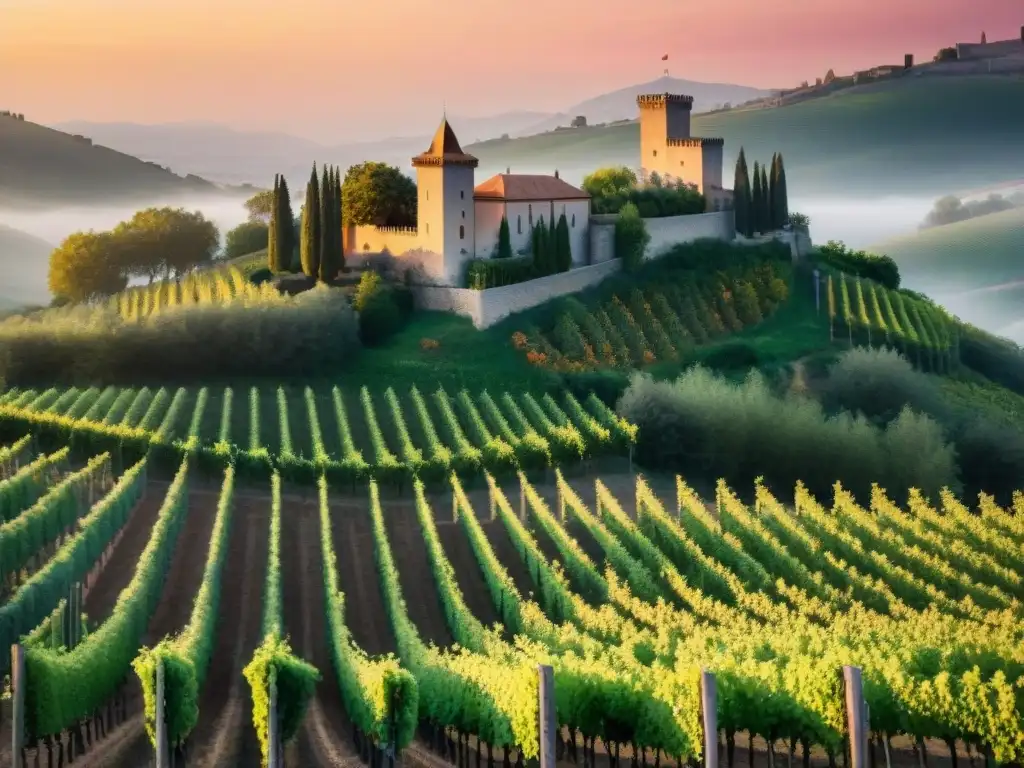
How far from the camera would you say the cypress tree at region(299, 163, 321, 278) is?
47.9 metres

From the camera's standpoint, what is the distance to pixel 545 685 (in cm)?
1722

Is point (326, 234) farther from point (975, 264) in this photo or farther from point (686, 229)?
point (975, 264)

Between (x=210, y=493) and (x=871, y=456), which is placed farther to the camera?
(x=871, y=456)

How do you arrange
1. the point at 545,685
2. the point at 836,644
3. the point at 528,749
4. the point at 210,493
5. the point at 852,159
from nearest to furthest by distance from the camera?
the point at 545,685 < the point at 528,749 < the point at 836,644 < the point at 210,493 < the point at 852,159

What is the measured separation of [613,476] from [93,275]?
26369 mm

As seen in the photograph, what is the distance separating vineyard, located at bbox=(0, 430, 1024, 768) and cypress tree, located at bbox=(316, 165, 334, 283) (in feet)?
48.8

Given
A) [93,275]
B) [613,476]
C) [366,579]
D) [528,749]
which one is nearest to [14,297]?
[93,275]

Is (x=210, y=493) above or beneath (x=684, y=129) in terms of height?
beneath

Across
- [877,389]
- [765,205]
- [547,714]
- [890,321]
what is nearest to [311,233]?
[877,389]

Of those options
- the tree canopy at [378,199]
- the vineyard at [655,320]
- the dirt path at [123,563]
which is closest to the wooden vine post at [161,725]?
the dirt path at [123,563]

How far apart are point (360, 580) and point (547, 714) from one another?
11842 mm

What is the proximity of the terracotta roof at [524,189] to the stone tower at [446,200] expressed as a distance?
1.54 m

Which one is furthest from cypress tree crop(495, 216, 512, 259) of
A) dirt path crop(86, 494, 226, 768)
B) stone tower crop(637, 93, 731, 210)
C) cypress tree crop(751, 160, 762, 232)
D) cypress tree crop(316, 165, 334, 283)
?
dirt path crop(86, 494, 226, 768)

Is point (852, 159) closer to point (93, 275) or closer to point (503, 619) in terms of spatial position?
point (93, 275)
